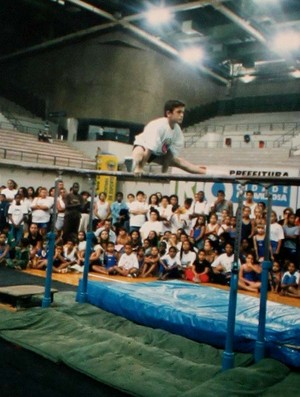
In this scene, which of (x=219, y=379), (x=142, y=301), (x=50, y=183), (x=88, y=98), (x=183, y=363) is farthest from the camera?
(x=88, y=98)

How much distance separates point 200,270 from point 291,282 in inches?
67.2

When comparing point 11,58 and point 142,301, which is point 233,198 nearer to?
point 142,301

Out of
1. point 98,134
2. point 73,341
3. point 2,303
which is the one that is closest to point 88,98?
point 98,134

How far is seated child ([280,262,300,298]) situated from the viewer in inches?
272

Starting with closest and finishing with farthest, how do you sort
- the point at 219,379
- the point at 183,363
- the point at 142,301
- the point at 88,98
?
the point at 219,379 < the point at 183,363 < the point at 142,301 < the point at 88,98

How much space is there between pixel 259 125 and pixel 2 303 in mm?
21107

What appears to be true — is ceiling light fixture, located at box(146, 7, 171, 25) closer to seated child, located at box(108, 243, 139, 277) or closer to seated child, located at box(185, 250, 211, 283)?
seated child, located at box(108, 243, 139, 277)

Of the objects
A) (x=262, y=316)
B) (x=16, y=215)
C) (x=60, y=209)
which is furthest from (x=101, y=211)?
(x=262, y=316)

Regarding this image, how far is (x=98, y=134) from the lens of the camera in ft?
78.6

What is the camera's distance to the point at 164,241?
8.61 metres

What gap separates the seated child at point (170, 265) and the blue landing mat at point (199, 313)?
2.74 metres

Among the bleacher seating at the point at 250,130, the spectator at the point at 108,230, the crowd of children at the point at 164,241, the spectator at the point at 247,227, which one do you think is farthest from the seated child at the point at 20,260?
the bleacher seating at the point at 250,130

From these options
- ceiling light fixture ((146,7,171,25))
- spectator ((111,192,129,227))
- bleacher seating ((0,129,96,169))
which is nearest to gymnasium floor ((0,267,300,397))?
spectator ((111,192,129,227))

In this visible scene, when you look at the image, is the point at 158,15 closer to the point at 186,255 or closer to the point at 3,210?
the point at 3,210
